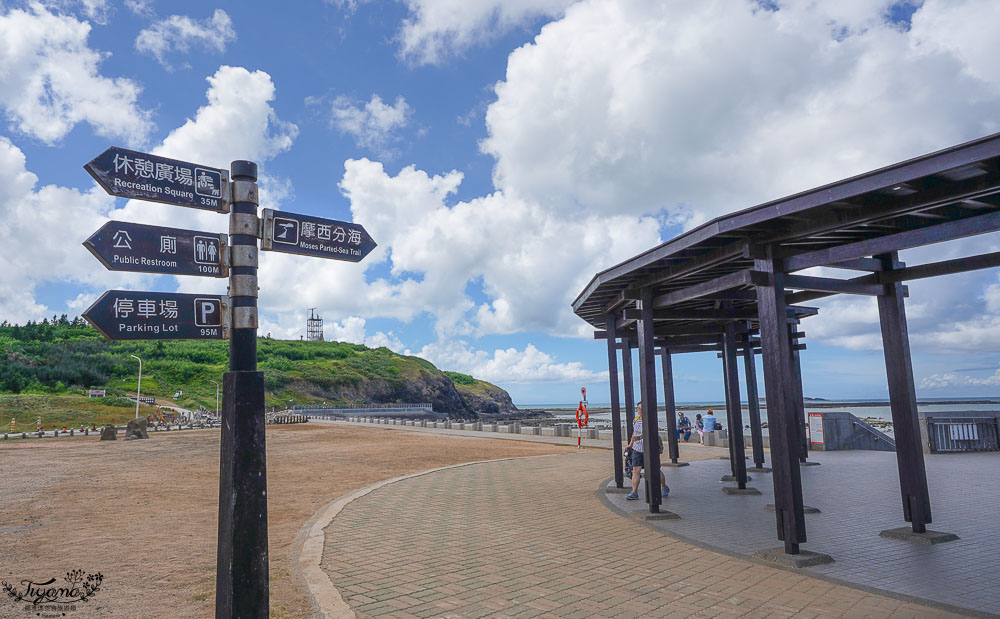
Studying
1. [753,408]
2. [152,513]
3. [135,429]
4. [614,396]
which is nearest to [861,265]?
[614,396]

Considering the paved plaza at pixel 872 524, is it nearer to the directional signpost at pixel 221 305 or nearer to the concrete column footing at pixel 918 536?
the concrete column footing at pixel 918 536

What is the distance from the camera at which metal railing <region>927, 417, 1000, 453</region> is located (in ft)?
57.2

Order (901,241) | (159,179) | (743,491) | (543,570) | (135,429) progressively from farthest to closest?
(135,429), (743,491), (901,241), (543,570), (159,179)

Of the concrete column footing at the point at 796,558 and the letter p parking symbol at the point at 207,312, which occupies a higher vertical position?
the letter p parking symbol at the point at 207,312

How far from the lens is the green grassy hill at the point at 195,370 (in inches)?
2425

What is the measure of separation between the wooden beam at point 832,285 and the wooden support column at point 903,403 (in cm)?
24

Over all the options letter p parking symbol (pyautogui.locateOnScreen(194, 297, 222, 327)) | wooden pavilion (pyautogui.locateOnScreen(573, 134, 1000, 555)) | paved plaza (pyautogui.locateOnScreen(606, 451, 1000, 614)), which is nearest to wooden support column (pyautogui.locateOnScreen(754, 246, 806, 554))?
wooden pavilion (pyautogui.locateOnScreen(573, 134, 1000, 555))

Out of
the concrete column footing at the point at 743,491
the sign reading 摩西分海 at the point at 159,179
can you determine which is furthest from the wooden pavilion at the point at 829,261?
the sign reading 摩西分海 at the point at 159,179

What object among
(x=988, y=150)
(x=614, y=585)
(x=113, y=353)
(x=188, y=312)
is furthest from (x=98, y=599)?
(x=113, y=353)

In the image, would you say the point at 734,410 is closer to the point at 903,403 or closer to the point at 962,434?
the point at 903,403

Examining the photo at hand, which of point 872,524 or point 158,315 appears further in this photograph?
point 872,524

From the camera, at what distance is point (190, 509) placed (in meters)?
10.6

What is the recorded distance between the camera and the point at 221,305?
4496 mm

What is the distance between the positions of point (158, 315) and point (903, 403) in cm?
876
